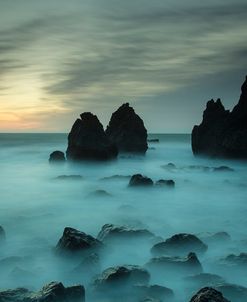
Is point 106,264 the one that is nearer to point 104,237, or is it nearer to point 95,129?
point 104,237

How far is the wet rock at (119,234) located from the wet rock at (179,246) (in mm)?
1699

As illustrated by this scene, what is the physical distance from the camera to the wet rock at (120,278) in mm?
12250

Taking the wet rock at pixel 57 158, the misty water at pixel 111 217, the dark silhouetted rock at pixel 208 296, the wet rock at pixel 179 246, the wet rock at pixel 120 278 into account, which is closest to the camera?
the dark silhouetted rock at pixel 208 296

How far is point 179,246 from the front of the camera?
15727 millimetres

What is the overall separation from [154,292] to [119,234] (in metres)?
5.32

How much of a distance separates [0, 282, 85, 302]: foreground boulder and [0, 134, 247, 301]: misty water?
1651 millimetres

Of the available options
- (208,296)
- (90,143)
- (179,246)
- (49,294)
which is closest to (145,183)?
(179,246)

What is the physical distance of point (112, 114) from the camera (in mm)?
81750

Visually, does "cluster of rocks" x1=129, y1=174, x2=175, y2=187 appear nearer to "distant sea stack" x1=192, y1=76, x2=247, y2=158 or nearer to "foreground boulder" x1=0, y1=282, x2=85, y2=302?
"foreground boulder" x1=0, y1=282, x2=85, y2=302

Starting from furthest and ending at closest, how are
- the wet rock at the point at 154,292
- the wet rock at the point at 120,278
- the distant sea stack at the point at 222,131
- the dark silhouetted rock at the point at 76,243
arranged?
1. the distant sea stack at the point at 222,131
2. the dark silhouetted rock at the point at 76,243
3. the wet rock at the point at 120,278
4. the wet rock at the point at 154,292

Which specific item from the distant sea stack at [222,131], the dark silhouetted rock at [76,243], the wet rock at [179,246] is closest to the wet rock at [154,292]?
the wet rock at [179,246]

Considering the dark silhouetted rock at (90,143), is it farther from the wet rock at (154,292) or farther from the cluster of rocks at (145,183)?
the wet rock at (154,292)

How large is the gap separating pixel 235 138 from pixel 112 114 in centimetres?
2927

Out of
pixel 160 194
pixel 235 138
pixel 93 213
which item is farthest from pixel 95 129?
pixel 93 213
